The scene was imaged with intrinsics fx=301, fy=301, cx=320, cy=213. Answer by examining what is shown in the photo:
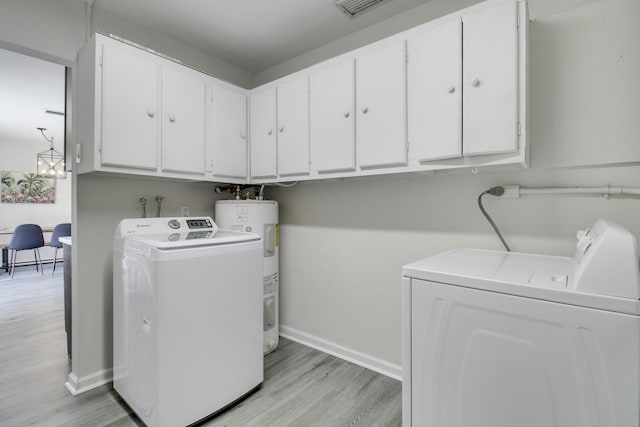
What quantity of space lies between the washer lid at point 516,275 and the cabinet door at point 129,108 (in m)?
1.78

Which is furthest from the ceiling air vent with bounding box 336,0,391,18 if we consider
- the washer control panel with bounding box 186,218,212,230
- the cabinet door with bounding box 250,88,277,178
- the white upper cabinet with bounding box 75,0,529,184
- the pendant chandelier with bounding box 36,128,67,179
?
the pendant chandelier with bounding box 36,128,67,179

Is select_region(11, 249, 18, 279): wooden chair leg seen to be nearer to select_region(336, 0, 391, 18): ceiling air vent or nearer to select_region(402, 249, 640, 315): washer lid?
select_region(336, 0, 391, 18): ceiling air vent

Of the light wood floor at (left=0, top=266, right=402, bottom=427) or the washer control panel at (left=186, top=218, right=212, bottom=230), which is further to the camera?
the washer control panel at (left=186, top=218, right=212, bottom=230)

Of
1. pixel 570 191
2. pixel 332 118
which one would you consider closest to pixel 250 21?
pixel 332 118

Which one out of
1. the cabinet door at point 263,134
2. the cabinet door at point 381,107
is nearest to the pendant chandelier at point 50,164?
the cabinet door at point 263,134

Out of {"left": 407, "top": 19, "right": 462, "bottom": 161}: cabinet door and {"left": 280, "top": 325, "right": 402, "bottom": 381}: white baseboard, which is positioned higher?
{"left": 407, "top": 19, "right": 462, "bottom": 161}: cabinet door

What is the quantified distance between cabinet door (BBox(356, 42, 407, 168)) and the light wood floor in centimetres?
150

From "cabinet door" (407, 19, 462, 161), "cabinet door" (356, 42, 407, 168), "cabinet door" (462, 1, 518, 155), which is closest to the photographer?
"cabinet door" (462, 1, 518, 155)

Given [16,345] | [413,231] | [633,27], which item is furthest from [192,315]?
[633,27]

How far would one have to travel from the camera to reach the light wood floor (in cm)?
173

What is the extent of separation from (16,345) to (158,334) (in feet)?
7.17

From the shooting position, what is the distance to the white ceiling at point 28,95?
2.92 meters

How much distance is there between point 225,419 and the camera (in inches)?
68.4

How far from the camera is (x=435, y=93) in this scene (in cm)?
158
